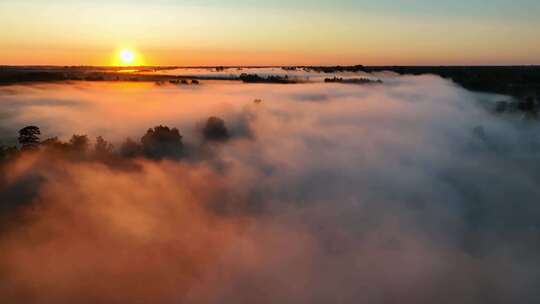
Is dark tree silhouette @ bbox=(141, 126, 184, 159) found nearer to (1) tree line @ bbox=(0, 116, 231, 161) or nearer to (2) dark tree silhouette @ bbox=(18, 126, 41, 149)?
(1) tree line @ bbox=(0, 116, 231, 161)

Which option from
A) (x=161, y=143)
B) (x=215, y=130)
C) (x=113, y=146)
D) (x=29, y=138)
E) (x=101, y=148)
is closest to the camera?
(x=29, y=138)

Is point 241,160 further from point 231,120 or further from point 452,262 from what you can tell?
point 452,262

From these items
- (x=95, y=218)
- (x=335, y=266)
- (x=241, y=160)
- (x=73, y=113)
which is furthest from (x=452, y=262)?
(x=73, y=113)

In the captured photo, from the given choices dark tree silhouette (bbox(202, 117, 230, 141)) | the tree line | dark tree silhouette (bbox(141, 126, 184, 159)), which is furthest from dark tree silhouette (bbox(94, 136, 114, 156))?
dark tree silhouette (bbox(202, 117, 230, 141))

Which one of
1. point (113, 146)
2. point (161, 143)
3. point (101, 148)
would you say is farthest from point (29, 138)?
point (161, 143)

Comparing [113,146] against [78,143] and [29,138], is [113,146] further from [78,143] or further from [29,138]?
[29,138]

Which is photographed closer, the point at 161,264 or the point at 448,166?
the point at 161,264

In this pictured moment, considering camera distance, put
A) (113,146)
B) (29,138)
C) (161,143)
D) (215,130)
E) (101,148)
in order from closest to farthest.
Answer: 1. (29,138)
2. (101,148)
3. (113,146)
4. (161,143)
5. (215,130)

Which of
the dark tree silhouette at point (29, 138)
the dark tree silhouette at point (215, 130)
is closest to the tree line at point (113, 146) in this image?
the dark tree silhouette at point (29, 138)
